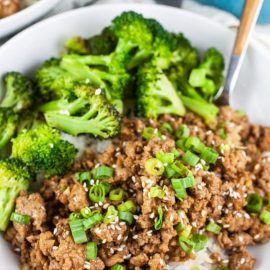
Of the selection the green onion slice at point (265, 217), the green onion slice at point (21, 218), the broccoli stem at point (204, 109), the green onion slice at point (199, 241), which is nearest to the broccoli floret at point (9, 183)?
the green onion slice at point (21, 218)

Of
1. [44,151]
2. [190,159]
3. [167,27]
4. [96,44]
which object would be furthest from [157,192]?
[167,27]

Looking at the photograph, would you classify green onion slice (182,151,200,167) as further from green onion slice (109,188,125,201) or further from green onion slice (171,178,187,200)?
green onion slice (109,188,125,201)

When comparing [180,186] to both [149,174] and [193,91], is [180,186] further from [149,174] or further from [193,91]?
[193,91]

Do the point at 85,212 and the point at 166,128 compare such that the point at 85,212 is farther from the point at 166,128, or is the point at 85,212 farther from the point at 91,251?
the point at 166,128

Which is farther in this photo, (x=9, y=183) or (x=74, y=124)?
(x=74, y=124)

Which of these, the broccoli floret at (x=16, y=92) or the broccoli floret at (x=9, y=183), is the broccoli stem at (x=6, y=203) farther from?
the broccoli floret at (x=16, y=92)

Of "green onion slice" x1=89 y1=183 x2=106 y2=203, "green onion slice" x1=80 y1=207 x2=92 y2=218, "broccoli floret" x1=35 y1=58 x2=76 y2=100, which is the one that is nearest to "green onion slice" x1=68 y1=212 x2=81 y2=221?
"green onion slice" x1=80 y1=207 x2=92 y2=218
